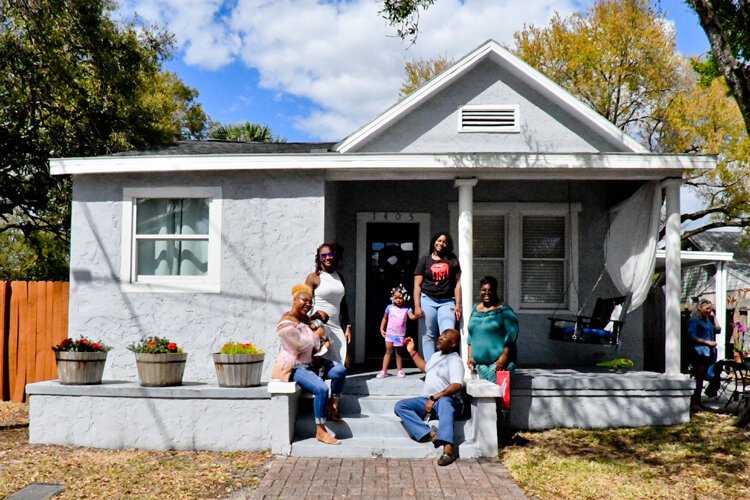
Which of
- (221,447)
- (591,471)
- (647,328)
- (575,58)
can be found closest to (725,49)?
(591,471)

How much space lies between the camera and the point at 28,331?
9172 mm

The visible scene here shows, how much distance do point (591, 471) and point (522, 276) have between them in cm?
404

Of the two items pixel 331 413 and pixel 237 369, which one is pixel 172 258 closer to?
pixel 237 369

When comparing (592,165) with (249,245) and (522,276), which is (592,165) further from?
(249,245)

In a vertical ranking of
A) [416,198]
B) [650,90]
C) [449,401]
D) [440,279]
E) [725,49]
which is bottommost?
[449,401]

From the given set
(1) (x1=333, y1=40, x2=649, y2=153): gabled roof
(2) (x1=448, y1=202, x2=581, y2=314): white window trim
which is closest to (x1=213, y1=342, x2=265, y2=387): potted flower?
(1) (x1=333, y1=40, x2=649, y2=153): gabled roof

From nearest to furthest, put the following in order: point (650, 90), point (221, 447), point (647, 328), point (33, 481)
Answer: point (33, 481) → point (221, 447) → point (647, 328) → point (650, 90)

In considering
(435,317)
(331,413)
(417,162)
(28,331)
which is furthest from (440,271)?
(28,331)

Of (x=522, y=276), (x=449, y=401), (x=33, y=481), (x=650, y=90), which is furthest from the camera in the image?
(x=650, y=90)

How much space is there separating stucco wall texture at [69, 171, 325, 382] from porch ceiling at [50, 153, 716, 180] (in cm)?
25

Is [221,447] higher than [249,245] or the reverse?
the reverse

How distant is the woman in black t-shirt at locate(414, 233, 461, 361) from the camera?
7500 mm

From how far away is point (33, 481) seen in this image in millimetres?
5777

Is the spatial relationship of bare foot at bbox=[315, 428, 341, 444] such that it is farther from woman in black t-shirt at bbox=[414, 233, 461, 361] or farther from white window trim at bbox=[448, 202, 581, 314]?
white window trim at bbox=[448, 202, 581, 314]
